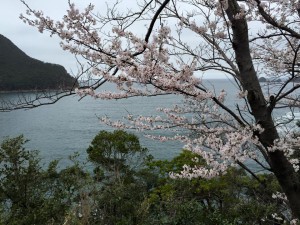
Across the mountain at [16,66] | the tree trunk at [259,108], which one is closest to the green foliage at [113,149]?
the tree trunk at [259,108]

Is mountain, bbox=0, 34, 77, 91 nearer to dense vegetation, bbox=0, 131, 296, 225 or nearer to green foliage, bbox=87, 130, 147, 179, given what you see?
green foliage, bbox=87, 130, 147, 179

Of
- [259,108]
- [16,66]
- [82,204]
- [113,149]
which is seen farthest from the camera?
[16,66]

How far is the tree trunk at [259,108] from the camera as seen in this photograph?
2.48 metres

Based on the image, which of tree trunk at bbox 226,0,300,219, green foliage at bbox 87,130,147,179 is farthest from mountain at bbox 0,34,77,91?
tree trunk at bbox 226,0,300,219

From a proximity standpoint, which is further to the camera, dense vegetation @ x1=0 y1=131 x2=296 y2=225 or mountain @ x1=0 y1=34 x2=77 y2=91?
mountain @ x1=0 y1=34 x2=77 y2=91

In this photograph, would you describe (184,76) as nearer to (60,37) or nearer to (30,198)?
(60,37)

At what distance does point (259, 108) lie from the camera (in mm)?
2479

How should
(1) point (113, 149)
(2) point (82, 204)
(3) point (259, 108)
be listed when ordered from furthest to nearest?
(1) point (113, 149)
(2) point (82, 204)
(3) point (259, 108)

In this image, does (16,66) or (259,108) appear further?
(16,66)

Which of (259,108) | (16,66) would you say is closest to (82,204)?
(259,108)

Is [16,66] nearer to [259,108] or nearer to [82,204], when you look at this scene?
[82,204]

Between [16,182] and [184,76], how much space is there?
259 inches

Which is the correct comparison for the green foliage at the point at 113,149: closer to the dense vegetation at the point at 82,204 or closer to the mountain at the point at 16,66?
the dense vegetation at the point at 82,204

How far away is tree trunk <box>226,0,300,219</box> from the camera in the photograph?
2.48m
